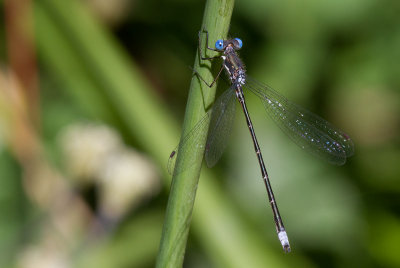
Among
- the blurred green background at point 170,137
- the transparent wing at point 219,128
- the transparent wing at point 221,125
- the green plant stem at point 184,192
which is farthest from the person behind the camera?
the blurred green background at point 170,137

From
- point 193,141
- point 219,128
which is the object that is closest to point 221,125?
point 219,128

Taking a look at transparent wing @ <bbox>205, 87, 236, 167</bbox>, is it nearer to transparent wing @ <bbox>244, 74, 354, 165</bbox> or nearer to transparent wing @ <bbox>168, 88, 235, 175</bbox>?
transparent wing @ <bbox>168, 88, 235, 175</bbox>

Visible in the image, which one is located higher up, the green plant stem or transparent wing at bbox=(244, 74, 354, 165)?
transparent wing at bbox=(244, 74, 354, 165)

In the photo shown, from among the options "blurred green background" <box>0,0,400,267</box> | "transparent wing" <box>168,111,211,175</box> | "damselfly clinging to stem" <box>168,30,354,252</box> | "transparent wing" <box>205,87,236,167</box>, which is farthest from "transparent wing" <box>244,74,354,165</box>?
"transparent wing" <box>168,111,211,175</box>

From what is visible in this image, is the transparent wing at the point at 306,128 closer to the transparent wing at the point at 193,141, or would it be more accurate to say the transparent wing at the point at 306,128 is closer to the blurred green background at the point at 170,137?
the blurred green background at the point at 170,137

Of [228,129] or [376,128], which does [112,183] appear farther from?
[376,128]

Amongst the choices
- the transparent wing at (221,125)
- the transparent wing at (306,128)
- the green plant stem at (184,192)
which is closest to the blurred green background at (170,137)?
the transparent wing at (221,125)

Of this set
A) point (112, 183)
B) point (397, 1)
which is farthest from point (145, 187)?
point (397, 1)
